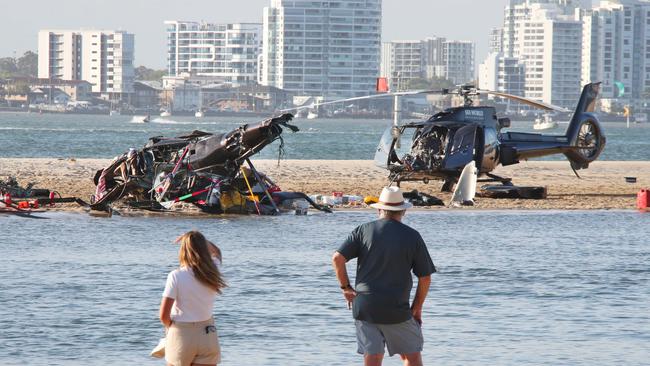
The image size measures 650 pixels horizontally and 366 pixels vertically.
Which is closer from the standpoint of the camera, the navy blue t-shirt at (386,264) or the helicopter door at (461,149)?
the navy blue t-shirt at (386,264)

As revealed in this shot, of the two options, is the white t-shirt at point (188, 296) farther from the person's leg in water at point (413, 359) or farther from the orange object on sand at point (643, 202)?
the orange object on sand at point (643, 202)

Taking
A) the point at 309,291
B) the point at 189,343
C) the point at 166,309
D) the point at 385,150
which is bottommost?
the point at 309,291

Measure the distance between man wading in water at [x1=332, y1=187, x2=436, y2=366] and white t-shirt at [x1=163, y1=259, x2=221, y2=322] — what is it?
1.03 metres

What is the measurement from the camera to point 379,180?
1447 inches

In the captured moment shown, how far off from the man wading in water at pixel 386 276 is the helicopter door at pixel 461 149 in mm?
18403

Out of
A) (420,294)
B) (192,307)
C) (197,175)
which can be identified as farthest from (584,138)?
(192,307)

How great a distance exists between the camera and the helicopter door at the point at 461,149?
28484mm

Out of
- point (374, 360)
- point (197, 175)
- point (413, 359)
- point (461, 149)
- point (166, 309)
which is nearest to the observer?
point (166, 309)

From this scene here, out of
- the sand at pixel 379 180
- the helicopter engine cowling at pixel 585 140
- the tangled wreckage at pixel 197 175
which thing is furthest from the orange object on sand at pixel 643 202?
the tangled wreckage at pixel 197 175

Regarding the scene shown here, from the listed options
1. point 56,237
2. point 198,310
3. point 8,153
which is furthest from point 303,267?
point 8,153

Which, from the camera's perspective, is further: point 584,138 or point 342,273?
point 584,138

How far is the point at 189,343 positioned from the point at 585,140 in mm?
24435

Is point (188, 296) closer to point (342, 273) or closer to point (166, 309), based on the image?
point (166, 309)

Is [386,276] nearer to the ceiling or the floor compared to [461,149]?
nearer to the floor
